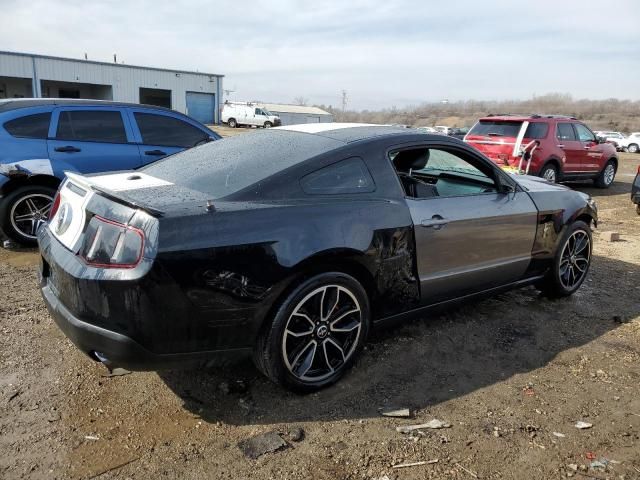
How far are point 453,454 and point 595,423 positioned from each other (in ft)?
3.18

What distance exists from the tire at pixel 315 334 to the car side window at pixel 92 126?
4233 mm

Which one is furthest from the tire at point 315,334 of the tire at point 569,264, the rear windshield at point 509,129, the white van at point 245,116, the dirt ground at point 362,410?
the white van at point 245,116

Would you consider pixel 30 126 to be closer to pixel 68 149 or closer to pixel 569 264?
pixel 68 149

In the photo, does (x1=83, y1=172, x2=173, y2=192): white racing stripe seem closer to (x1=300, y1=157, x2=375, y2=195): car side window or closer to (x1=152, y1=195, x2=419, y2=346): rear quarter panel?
(x1=152, y1=195, x2=419, y2=346): rear quarter panel

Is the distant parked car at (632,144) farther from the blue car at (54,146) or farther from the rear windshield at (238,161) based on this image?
the rear windshield at (238,161)

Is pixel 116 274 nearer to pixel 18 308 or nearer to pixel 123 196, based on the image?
pixel 123 196

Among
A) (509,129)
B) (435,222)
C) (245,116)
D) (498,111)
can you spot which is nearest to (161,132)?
(435,222)

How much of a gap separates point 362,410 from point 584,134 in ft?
36.8

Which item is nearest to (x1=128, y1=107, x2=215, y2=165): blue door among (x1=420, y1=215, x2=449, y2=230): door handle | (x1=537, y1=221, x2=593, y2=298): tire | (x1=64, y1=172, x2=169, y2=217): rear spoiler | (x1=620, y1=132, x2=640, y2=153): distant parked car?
(x1=64, y1=172, x2=169, y2=217): rear spoiler

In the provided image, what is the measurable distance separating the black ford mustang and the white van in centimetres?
3852

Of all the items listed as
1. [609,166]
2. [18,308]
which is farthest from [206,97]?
[18,308]

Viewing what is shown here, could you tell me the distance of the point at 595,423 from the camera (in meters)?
2.92

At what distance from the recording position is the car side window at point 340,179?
301 cm

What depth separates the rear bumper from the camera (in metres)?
2.45
